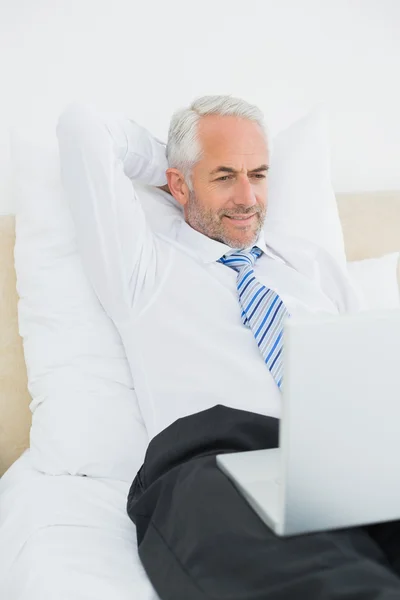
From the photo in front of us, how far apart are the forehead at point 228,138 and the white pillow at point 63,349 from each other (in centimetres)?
36

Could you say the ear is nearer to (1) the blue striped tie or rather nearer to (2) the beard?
(2) the beard

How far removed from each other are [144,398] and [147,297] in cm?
21

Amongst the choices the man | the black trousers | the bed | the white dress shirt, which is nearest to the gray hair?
the man

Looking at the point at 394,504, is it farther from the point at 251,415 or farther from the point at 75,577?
the point at 75,577

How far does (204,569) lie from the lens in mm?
1001

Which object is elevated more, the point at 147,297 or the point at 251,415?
the point at 147,297

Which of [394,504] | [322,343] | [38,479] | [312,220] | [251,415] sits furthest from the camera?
[312,220]

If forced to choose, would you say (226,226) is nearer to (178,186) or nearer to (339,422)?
(178,186)

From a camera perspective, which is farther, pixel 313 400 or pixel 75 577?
pixel 75 577

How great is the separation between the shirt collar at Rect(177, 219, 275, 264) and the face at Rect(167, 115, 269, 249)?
0.13ft

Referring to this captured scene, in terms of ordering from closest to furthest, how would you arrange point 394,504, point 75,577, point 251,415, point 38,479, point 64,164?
point 394,504
point 75,577
point 251,415
point 38,479
point 64,164

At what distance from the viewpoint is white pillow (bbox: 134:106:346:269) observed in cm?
193

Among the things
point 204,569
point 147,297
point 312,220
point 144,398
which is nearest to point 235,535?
point 204,569

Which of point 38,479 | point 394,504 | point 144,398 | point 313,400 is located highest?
point 313,400
